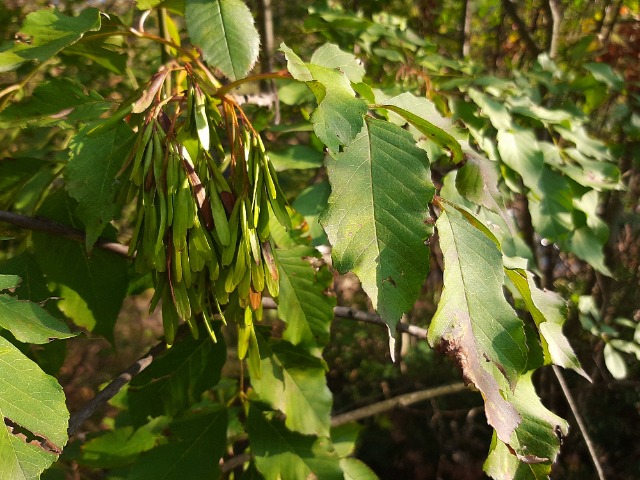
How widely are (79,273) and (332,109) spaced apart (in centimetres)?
67

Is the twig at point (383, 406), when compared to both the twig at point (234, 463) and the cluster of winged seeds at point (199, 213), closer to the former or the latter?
the twig at point (234, 463)

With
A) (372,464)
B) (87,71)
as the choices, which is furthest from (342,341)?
(87,71)

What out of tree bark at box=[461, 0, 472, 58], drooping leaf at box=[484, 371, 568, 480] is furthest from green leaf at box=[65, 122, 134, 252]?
tree bark at box=[461, 0, 472, 58]

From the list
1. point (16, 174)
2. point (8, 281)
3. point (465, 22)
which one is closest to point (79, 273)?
point (16, 174)

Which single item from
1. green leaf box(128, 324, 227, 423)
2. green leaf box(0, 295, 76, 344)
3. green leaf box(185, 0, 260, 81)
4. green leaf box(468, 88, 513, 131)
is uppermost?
green leaf box(185, 0, 260, 81)

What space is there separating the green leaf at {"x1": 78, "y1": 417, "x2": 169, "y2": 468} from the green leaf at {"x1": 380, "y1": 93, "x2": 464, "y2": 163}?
1049 millimetres

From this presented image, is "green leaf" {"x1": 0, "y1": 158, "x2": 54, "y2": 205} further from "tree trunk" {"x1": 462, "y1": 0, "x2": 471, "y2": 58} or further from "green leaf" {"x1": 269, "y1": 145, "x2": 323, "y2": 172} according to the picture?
"tree trunk" {"x1": 462, "y1": 0, "x2": 471, "y2": 58}

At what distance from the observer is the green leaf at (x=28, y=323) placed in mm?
687

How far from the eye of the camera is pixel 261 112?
143 cm

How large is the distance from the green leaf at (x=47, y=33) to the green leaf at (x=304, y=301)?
0.53 metres

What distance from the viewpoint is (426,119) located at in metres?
0.92

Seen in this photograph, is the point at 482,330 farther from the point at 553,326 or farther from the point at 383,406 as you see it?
the point at 383,406

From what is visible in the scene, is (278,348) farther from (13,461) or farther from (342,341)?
(342,341)

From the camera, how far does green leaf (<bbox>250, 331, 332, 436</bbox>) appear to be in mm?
1104
